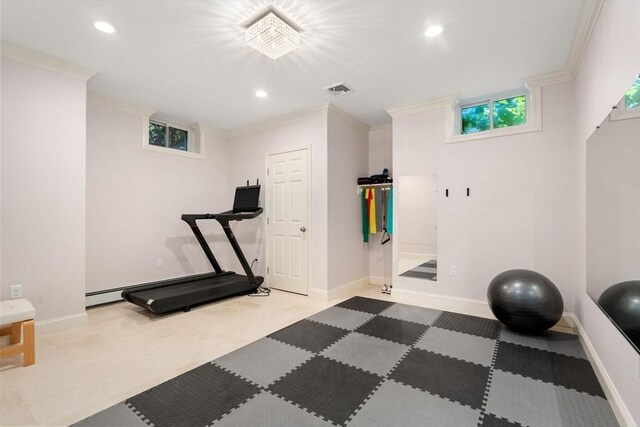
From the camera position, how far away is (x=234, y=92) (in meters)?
3.90

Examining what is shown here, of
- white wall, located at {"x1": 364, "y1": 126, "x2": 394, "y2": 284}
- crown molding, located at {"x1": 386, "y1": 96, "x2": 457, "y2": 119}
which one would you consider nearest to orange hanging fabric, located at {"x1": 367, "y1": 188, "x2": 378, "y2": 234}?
white wall, located at {"x1": 364, "y1": 126, "x2": 394, "y2": 284}

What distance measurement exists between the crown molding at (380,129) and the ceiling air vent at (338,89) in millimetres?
1520

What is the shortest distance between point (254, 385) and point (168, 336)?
1.41 metres

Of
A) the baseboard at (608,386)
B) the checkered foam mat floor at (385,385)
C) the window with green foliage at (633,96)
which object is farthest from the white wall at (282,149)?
the window with green foliage at (633,96)

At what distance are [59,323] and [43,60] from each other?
2.79 meters

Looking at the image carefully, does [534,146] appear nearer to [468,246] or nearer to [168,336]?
[468,246]

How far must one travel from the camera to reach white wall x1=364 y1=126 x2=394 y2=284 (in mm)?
5188

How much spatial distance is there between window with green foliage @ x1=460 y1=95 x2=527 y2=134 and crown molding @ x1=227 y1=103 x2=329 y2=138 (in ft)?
6.59

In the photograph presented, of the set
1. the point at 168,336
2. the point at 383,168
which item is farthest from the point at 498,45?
the point at 168,336

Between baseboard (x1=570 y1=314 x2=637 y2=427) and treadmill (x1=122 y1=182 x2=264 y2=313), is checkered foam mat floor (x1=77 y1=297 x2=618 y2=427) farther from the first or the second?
treadmill (x1=122 y1=182 x2=264 y2=313)

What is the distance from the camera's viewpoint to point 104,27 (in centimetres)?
258

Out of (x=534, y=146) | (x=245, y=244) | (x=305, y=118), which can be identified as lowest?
(x=245, y=244)

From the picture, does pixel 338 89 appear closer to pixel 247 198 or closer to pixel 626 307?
pixel 247 198

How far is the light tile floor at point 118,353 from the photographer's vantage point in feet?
6.42
